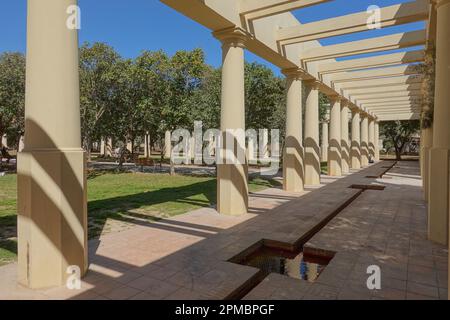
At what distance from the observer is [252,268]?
15.5 feet

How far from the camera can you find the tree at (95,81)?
19141 mm

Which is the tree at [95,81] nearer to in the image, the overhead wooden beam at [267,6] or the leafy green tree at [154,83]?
the leafy green tree at [154,83]

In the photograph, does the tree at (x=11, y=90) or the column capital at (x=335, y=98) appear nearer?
the tree at (x=11, y=90)

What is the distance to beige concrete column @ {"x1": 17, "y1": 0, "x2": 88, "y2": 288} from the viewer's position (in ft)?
13.5

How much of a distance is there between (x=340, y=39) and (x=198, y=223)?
34.1 ft

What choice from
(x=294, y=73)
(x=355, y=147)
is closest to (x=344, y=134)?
(x=355, y=147)

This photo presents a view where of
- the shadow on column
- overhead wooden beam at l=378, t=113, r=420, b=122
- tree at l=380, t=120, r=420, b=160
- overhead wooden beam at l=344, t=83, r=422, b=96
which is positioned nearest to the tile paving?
the shadow on column

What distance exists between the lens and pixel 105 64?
1934cm

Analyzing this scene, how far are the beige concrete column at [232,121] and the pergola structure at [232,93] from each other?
0.03 m

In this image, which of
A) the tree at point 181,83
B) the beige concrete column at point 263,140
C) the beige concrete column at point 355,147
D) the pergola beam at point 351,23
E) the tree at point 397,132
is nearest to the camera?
the pergola beam at point 351,23

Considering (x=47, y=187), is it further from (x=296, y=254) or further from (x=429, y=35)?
(x=429, y=35)

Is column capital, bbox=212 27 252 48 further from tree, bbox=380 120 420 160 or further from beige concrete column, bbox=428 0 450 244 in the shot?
tree, bbox=380 120 420 160

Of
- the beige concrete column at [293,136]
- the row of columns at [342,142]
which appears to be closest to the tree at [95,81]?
the beige concrete column at [293,136]
